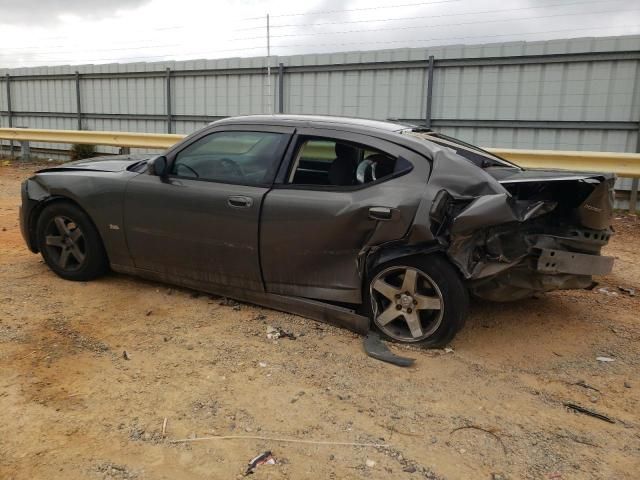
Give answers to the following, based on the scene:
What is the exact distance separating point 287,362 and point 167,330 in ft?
3.25

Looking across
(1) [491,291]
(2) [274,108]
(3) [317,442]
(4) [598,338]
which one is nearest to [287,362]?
(3) [317,442]

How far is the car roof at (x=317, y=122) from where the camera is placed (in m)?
3.96

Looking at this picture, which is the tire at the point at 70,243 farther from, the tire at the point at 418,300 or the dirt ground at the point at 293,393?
the tire at the point at 418,300

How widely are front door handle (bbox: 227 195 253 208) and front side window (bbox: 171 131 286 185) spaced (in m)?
0.13

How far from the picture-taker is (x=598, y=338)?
4043 mm

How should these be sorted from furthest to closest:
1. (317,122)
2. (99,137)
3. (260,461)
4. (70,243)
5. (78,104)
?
(78,104) → (99,137) → (70,243) → (317,122) → (260,461)

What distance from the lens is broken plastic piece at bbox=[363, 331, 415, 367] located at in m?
3.49

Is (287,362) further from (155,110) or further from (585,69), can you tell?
(155,110)

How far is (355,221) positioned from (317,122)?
862mm

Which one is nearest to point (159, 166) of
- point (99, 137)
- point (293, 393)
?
point (293, 393)

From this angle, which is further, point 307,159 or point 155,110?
point 155,110

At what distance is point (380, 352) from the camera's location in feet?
11.8

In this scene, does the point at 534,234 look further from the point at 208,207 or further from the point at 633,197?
the point at 633,197

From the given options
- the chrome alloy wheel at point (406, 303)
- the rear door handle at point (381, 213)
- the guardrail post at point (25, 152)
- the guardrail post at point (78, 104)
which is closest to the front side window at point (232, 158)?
the rear door handle at point (381, 213)
